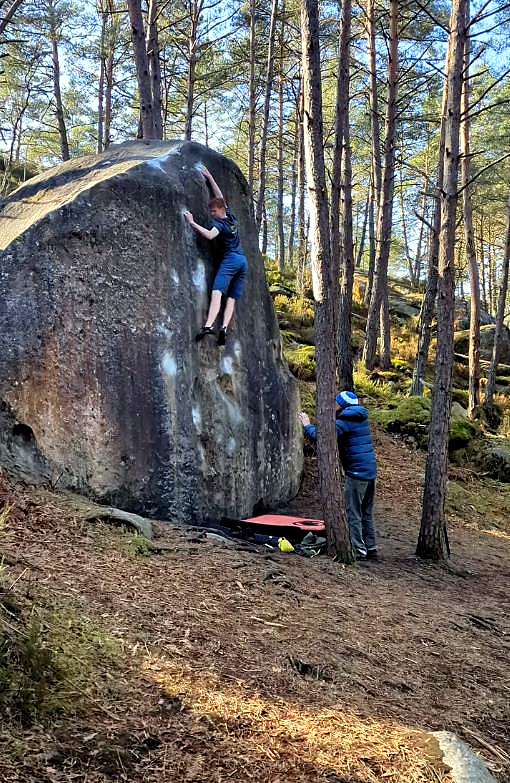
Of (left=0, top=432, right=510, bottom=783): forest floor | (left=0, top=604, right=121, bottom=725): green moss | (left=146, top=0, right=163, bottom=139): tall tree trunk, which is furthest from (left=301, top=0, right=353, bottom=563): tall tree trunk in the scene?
(left=146, top=0, right=163, bottom=139): tall tree trunk

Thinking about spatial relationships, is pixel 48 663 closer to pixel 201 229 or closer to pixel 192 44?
pixel 201 229

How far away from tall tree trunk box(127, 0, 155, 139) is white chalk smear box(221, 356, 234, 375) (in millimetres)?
5456

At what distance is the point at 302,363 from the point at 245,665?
1144 cm

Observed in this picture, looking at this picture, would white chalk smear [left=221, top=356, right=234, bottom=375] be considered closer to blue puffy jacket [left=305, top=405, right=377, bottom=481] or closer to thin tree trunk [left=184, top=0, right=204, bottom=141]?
blue puffy jacket [left=305, top=405, right=377, bottom=481]

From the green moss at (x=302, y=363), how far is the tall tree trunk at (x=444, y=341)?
605 centimetres

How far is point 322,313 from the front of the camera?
258 inches

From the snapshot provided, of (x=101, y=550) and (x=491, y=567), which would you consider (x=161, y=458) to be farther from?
(x=491, y=567)

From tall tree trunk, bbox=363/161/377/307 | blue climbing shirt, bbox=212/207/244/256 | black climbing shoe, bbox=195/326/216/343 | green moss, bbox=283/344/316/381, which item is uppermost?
tall tree trunk, bbox=363/161/377/307

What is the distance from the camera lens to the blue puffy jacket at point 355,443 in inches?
297

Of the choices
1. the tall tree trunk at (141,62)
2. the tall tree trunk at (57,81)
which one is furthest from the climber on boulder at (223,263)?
the tall tree trunk at (57,81)

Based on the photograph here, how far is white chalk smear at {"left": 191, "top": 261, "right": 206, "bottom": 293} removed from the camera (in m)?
7.38

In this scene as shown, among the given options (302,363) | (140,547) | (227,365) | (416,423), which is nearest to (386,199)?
(302,363)

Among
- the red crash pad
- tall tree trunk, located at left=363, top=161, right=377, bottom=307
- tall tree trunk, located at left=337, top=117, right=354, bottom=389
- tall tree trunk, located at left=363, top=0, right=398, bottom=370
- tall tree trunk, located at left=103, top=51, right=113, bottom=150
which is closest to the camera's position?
the red crash pad

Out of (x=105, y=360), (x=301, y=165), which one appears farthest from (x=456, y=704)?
(x=301, y=165)
